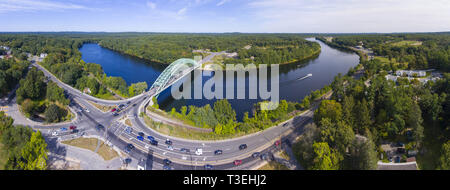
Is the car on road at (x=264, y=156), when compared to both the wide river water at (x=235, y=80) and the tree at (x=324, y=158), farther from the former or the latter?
the wide river water at (x=235, y=80)

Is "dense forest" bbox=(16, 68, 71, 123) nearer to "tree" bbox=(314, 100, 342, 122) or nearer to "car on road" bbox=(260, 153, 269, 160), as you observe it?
"car on road" bbox=(260, 153, 269, 160)

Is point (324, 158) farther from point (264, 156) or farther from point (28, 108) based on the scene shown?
point (28, 108)

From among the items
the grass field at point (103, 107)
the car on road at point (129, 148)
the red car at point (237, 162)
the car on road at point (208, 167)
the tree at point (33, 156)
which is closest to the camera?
the tree at point (33, 156)

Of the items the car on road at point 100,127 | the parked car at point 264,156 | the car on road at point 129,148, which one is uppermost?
the car on road at point 100,127

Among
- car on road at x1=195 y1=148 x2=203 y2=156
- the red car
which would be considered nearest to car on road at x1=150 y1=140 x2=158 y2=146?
car on road at x1=195 y1=148 x2=203 y2=156

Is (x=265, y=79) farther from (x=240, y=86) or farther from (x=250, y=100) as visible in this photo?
(x=250, y=100)

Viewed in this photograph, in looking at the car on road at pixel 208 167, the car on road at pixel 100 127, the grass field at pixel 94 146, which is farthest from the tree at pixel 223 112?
the car on road at pixel 100 127
